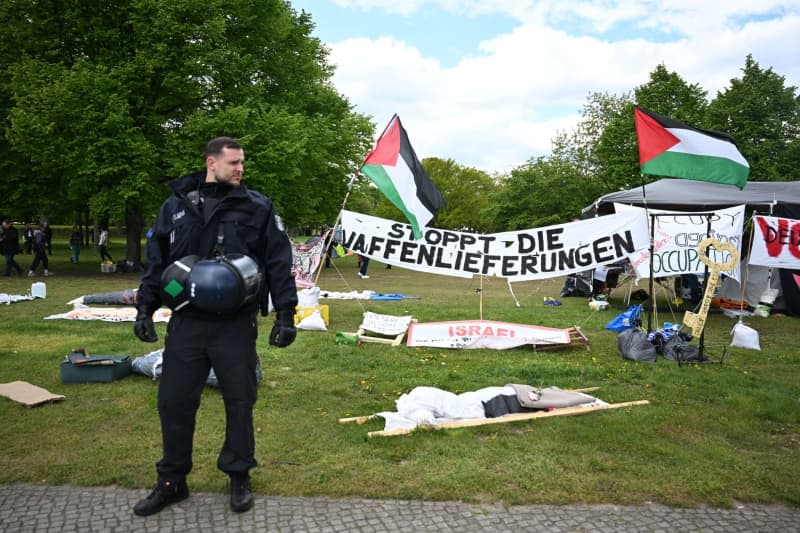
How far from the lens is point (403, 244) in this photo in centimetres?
948

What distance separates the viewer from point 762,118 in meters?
34.7

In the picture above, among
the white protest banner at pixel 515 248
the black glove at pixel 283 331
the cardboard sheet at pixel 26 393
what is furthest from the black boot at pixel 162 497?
the white protest banner at pixel 515 248

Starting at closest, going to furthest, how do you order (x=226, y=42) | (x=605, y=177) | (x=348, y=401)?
(x=348, y=401) → (x=226, y=42) → (x=605, y=177)

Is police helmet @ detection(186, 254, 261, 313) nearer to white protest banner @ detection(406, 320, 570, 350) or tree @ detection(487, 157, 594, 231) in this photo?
white protest banner @ detection(406, 320, 570, 350)

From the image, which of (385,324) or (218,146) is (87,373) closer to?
(218,146)

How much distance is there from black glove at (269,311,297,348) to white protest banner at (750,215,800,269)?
1076 centimetres

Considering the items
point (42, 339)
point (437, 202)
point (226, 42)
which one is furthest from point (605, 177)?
point (42, 339)

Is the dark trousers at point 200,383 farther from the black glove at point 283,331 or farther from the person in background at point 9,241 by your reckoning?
the person in background at point 9,241

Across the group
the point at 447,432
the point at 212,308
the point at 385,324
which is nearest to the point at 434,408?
the point at 447,432

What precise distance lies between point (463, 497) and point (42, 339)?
8054mm

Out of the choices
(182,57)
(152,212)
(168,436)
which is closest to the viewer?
(168,436)

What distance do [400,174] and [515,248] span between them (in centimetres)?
230

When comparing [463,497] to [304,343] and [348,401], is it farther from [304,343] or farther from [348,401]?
[304,343]

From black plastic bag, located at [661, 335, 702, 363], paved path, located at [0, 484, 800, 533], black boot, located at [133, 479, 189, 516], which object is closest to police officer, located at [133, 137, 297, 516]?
black boot, located at [133, 479, 189, 516]
